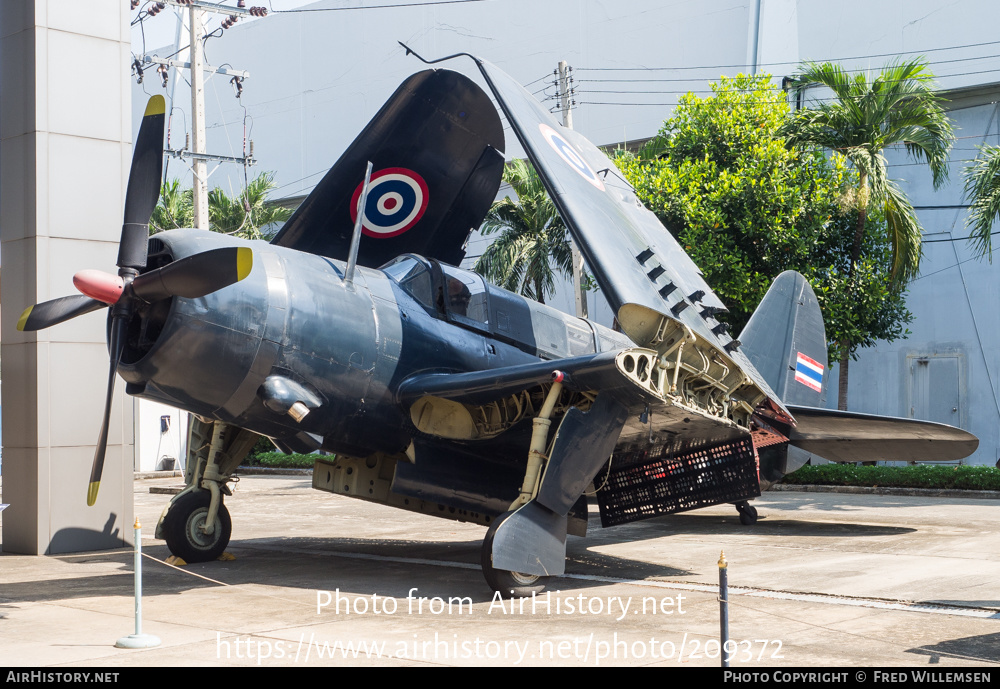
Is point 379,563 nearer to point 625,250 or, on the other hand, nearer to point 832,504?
point 625,250

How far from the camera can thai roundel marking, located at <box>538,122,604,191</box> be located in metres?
10.0

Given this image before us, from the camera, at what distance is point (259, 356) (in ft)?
26.5

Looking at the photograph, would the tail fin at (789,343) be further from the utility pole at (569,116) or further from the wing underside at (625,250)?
the utility pole at (569,116)

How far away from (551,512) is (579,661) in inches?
115

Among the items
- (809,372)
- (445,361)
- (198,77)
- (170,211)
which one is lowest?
(809,372)

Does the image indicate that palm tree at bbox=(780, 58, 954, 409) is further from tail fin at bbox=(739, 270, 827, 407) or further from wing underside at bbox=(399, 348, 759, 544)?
wing underside at bbox=(399, 348, 759, 544)

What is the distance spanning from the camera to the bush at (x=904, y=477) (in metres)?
19.5

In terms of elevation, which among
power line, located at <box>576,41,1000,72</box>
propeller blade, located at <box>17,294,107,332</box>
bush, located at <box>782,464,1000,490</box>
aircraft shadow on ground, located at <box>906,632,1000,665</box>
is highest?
power line, located at <box>576,41,1000,72</box>

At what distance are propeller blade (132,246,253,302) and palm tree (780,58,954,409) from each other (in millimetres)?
16116

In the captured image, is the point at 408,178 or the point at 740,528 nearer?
the point at 408,178

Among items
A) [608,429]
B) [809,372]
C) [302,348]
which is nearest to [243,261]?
[302,348]

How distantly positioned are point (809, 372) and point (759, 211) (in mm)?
7165

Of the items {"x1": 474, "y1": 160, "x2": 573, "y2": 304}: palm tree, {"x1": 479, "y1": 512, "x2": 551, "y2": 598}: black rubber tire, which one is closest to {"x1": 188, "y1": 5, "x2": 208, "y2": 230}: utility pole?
{"x1": 474, "y1": 160, "x2": 573, "y2": 304}: palm tree

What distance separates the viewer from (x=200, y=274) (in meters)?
7.35
